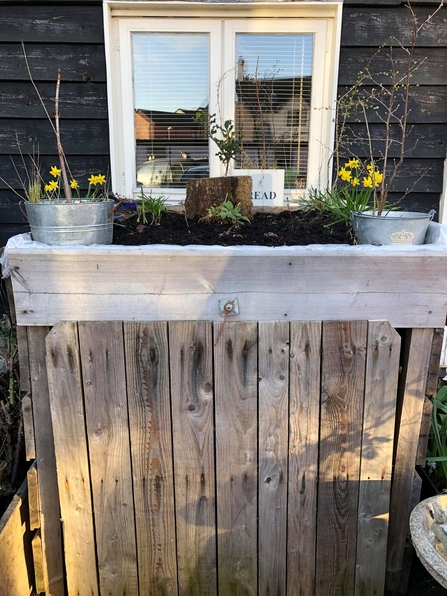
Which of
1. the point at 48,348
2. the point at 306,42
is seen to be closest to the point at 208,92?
the point at 306,42

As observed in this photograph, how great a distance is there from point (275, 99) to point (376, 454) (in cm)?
209

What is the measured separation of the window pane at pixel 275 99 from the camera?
2.51 metres

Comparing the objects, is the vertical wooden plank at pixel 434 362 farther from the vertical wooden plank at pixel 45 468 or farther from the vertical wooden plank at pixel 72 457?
the vertical wooden plank at pixel 45 468

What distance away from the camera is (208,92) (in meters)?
2.59

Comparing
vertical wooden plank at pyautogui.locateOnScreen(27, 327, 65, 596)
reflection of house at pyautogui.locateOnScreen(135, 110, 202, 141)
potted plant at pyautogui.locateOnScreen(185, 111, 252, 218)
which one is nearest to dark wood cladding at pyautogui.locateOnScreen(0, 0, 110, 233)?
reflection of house at pyautogui.locateOnScreen(135, 110, 202, 141)

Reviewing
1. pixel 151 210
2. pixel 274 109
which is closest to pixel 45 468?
pixel 151 210

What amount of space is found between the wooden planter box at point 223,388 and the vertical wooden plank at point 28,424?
2cm

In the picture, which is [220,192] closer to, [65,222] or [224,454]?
[65,222]

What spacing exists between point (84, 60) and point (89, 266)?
1731 mm

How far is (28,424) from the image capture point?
4.70 ft

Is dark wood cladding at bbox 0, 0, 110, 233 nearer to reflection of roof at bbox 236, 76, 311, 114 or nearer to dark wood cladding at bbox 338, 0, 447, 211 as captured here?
reflection of roof at bbox 236, 76, 311, 114

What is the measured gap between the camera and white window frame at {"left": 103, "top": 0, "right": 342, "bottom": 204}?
2383 millimetres

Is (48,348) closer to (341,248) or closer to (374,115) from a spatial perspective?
(341,248)

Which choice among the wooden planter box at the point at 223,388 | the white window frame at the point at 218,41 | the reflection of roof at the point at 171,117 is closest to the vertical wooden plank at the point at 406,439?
the wooden planter box at the point at 223,388
